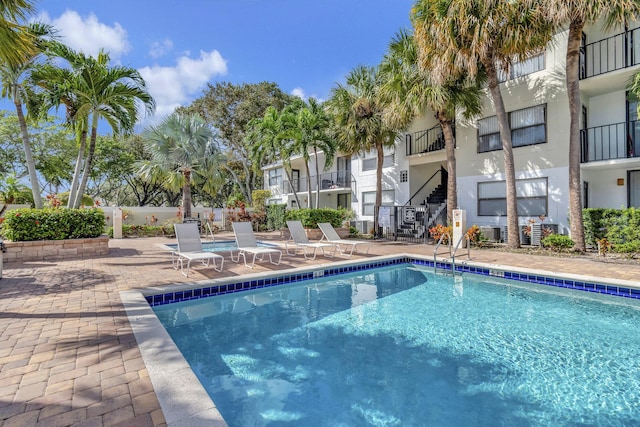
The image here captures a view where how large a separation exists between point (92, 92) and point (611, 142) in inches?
715

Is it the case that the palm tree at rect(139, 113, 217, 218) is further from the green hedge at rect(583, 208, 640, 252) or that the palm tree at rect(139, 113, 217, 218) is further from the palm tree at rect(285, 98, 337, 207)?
the green hedge at rect(583, 208, 640, 252)

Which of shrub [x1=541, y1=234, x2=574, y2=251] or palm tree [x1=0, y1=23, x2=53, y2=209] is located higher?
palm tree [x1=0, y1=23, x2=53, y2=209]

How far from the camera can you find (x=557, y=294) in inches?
271

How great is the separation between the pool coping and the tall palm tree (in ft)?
13.2

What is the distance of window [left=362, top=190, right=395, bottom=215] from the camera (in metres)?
19.2

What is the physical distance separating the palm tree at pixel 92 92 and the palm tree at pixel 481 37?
1031 cm

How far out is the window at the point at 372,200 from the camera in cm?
1916

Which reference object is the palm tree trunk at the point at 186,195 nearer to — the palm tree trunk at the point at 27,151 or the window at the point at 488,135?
the palm tree trunk at the point at 27,151

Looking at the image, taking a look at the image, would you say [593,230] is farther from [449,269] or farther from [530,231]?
[449,269]

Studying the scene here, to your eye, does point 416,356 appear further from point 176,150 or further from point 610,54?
point 176,150

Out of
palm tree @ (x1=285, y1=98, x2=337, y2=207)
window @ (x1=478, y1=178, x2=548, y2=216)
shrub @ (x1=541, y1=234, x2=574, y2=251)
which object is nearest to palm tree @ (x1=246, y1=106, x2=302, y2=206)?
palm tree @ (x1=285, y1=98, x2=337, y2=207)

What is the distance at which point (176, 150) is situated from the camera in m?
17.2

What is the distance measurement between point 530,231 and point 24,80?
18.0 m

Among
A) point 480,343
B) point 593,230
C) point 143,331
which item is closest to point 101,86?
point 143,331
